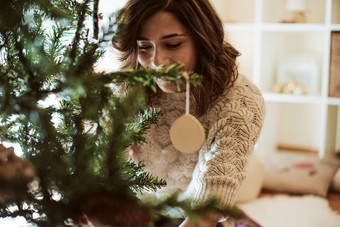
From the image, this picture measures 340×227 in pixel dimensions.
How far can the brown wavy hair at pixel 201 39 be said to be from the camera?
0.92 meters

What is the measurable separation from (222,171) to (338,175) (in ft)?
4.47

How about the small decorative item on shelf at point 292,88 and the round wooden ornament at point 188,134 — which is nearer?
the round wooden ornament at point 188,134

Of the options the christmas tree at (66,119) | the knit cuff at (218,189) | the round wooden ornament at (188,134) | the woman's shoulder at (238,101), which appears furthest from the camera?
the woman's shoulder at (238,101)

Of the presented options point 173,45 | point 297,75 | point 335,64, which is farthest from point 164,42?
point 297,75

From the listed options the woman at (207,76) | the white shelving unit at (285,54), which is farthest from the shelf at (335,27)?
the woman at (207,76)

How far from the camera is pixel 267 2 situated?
2807mm

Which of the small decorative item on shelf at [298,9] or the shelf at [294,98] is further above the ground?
the small decorative item on shelf at [298,9]

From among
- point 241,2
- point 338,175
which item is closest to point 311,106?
point 241,2

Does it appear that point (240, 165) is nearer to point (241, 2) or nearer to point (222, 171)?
point (222, 171)

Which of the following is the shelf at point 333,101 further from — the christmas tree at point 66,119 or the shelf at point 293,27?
the christmas tree at point 66,119

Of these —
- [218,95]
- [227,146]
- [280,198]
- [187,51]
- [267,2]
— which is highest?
[267,2]

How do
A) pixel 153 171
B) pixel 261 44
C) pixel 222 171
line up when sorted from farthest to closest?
1. pixel 261 44
2. pixel 153 171
3. pixel 222 171

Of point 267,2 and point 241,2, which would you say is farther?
point 241,2

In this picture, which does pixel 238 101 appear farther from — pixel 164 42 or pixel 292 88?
pixel 292 88
